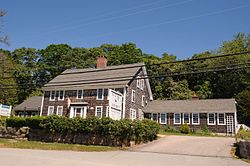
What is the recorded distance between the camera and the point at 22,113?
4566 centimetres

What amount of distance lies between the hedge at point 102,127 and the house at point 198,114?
11610mm

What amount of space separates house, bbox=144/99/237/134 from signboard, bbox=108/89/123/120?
285 inches

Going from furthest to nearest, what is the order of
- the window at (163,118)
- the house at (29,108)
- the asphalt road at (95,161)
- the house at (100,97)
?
the house at (29,108) < the window at (163,118) < the house at (100,97) < the asphalt road at (95,161)

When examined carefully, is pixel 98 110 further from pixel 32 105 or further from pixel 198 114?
pixel 32 105

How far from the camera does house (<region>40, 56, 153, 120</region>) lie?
29.6 meters

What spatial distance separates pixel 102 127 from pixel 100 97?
9.97 m

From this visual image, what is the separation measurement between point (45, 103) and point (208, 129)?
21.2m

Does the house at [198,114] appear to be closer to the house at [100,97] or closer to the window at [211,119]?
the window at [211,119]

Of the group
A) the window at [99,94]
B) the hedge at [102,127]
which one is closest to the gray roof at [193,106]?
the window at [99,94]

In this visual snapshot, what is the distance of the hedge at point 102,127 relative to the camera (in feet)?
64.6

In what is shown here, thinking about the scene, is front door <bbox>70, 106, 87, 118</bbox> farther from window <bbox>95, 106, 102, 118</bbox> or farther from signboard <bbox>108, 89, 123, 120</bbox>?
signboard <bbox>108, 89, 123, 120</bbox>

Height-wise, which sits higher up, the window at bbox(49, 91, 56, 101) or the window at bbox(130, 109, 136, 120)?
the window at bbox(49, 91, 56, 101)

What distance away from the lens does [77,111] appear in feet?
102

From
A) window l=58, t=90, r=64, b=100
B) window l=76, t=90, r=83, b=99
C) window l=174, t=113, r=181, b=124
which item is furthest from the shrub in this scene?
window l=58, t=90, r=64, b=100
